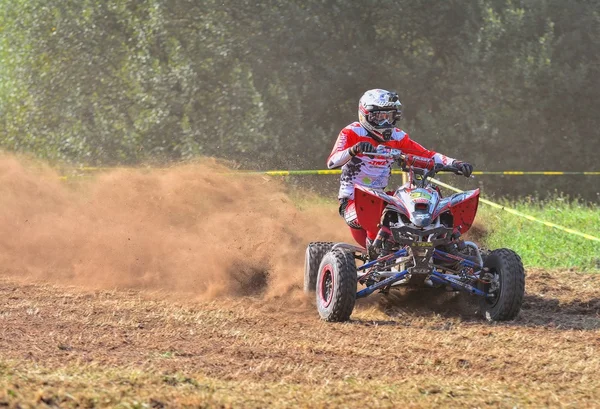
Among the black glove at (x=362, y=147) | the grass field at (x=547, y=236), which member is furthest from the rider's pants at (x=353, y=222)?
the grass field at (x=547, y=236)

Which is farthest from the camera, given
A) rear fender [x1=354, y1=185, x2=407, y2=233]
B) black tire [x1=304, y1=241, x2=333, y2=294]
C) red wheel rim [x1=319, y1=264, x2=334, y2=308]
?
black tire [x1=304, y1=241, x2=333, y2=294]

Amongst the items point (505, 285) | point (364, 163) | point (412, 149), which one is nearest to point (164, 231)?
point (364, 163)

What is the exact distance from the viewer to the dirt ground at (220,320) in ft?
20.9

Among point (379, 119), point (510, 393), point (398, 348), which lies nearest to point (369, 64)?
point (379, 119)

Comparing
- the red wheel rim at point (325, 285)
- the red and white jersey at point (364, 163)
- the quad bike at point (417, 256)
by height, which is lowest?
the red wheel rim at point (325, 285)

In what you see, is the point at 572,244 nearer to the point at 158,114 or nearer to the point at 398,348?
the point at 398,348

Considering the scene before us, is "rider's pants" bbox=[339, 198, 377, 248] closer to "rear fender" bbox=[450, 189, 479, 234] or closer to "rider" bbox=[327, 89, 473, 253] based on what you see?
"rider" bbox=[327, 89, 473, 253]

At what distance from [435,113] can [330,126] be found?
8.17 feet

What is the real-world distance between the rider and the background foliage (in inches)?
511

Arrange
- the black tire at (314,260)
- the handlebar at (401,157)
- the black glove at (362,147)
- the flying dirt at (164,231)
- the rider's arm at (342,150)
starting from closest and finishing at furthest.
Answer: the black glove at (362,147)
the handlebar at (401,157)
the rider's arm at (342,150)
the black tire at (314,260)
the flying dirt at (164,231)

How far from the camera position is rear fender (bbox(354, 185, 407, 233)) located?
32.1 feet

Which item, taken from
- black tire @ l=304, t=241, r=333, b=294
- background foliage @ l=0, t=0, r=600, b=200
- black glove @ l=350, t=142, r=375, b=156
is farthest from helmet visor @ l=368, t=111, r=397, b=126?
background foliage @ l=0, t=0, r=600, b=200

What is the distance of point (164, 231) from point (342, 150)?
3731mm

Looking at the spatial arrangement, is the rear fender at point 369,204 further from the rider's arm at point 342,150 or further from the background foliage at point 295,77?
the background foliage at point 295,77
